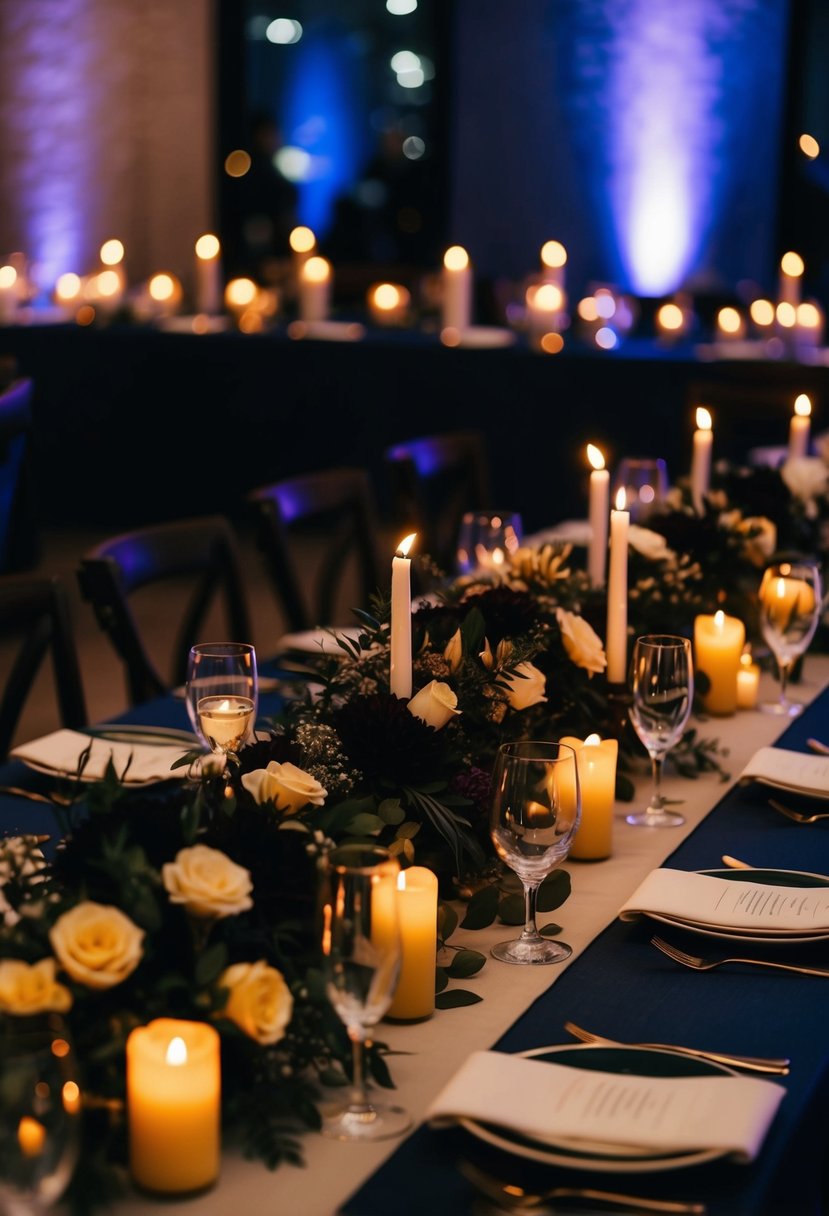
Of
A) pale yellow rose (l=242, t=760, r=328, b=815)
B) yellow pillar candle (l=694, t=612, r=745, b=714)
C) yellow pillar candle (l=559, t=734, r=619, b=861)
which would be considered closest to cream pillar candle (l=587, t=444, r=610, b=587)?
yellow pillar candle (l=694, t=612, r=745, b=714)

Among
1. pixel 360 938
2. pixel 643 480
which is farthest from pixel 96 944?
pixel 643 480

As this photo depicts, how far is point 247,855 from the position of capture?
1257mm

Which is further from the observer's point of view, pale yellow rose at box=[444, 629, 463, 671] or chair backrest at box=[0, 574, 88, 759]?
chair backrest at box=[0, 574, 88, 759]

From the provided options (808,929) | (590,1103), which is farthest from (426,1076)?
(808,929)

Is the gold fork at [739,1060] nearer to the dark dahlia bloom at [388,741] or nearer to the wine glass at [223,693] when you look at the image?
the dark dahlia bloom at [388,741]

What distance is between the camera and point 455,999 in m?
1.40

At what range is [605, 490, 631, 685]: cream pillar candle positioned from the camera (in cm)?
196

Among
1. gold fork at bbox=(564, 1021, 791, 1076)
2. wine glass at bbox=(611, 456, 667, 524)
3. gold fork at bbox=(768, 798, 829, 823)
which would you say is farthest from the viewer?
wine glass at bbox=(611, 456, 667, 524)

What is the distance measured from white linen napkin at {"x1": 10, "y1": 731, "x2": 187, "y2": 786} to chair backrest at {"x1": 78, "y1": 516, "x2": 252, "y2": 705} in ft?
0.83

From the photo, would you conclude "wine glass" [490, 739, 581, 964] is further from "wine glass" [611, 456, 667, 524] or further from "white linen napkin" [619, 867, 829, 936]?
"wine glass" [611, 456, 667, 524]

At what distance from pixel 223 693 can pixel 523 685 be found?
33cm

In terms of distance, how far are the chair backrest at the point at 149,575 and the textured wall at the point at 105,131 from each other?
614 cm

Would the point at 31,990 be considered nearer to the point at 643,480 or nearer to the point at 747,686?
the point at 747,686

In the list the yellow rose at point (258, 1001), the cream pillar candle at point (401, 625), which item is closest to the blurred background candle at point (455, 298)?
the cream pillar candle at point (401, 625)
